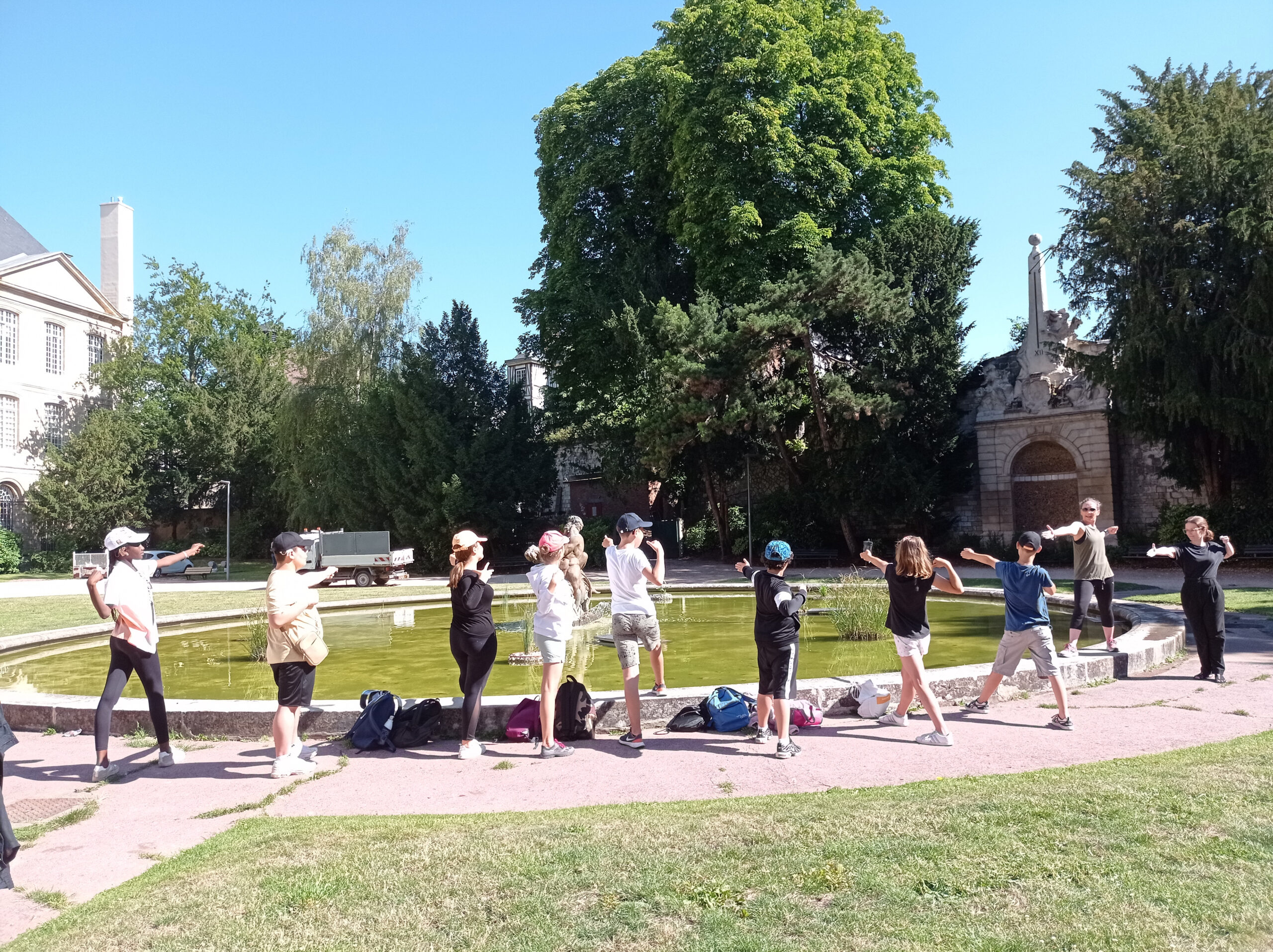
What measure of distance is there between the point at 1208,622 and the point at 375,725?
760 centimetres

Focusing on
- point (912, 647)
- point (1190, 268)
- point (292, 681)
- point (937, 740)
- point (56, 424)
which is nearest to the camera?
A: point (292, 681)

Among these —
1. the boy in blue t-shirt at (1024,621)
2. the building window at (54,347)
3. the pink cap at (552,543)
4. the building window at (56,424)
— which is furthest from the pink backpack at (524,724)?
the building window at (54,347)

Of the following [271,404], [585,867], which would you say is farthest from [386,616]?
[271,404]

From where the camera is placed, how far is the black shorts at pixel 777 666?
259 inches

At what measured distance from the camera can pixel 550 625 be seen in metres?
6.96

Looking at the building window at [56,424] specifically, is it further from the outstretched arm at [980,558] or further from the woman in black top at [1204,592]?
the woman in black top at [1204,592]

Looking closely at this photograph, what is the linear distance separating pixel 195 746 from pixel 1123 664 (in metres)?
8.44

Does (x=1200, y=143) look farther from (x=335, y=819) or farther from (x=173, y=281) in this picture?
(x=173, y=281)

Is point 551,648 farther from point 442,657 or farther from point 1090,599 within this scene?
point 1090,599

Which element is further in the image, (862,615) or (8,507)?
(8,507)

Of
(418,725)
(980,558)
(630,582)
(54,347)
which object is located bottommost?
(418,725)

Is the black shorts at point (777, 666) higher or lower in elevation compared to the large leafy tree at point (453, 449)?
lower

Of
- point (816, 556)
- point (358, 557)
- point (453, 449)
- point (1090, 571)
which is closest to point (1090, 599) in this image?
point (1090, 571)

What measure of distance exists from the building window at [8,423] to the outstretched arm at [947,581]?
46803 millimetres
